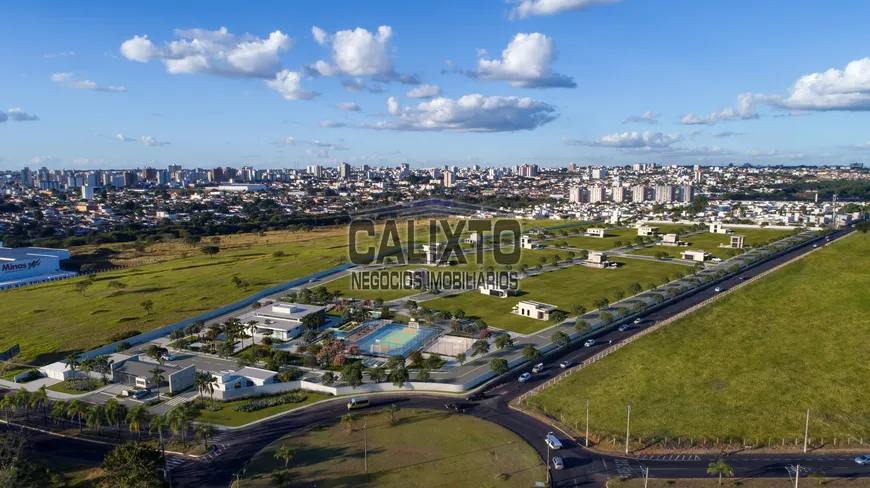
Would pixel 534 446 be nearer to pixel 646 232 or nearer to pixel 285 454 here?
pixel 285 454

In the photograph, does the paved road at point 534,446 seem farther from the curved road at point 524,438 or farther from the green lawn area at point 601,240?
the green lawn area at point 601,240

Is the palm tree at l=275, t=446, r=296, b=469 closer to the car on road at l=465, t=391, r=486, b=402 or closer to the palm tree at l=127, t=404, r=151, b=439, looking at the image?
the palm tree at l=127, t=404, r=151, b=439

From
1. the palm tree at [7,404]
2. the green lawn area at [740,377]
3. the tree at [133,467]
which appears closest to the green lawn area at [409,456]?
the tree at [133,467]

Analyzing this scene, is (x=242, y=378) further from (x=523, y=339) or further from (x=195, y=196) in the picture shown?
(x=195, y=196)

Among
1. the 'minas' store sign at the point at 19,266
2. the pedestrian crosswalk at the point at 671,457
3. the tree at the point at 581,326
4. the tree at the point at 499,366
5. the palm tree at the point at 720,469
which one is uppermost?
the 'minas' store sign at the point at 19,266

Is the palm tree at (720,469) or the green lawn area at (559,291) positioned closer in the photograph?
the palm tree at (720,469)

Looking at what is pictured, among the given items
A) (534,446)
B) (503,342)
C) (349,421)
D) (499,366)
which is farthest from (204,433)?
(503,342)

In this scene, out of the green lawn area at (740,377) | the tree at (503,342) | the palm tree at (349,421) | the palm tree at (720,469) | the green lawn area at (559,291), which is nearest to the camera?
the palm tree at (720,469)
